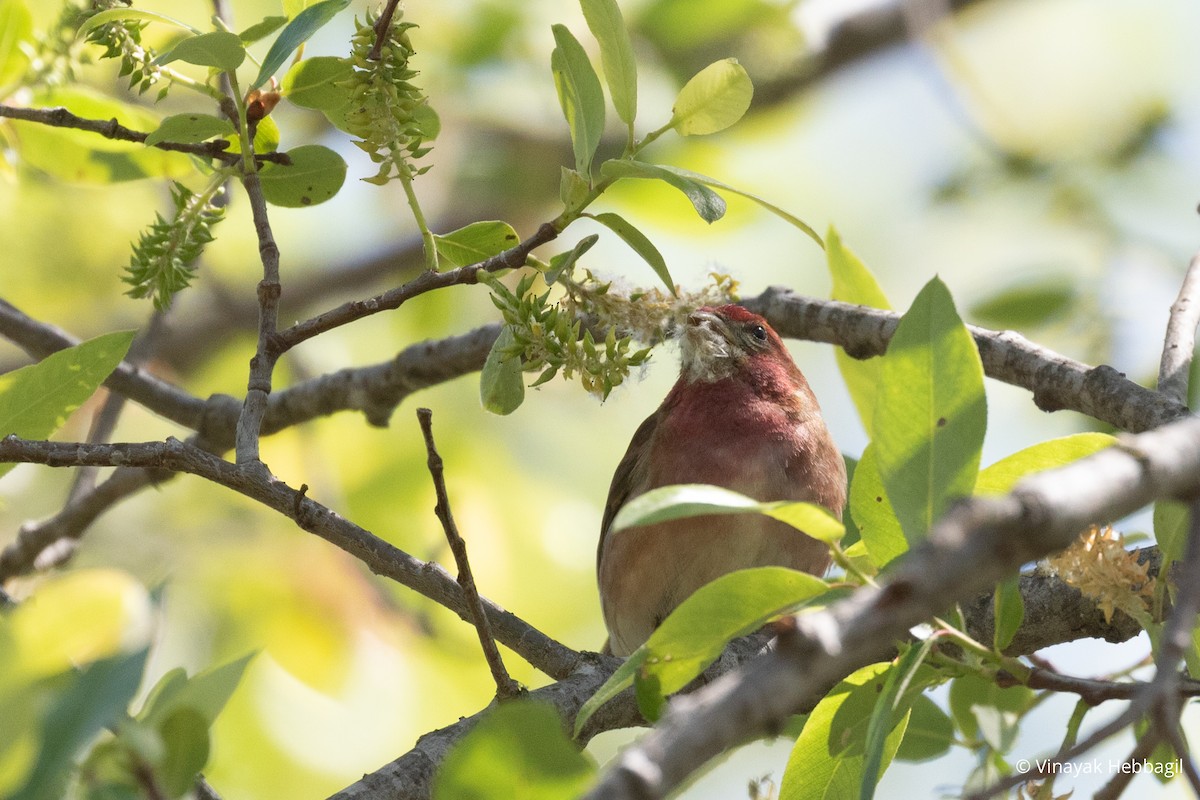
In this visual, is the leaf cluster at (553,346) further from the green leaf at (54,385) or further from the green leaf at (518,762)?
the green leaf at (518,762)

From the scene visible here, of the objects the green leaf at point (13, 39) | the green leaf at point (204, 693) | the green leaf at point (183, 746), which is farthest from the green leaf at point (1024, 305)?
the green leaf at point (183, 746)

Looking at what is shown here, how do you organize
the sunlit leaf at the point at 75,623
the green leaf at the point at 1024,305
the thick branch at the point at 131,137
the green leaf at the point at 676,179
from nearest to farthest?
the sunlit leaf at the point at 75,623 < the green leaf at the point at 676,179 < the thick branch at the point at 131,137 < the green leaf at the point at 1024,305

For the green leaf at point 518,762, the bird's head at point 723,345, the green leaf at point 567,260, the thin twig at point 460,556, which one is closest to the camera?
the green leaf at point 518,762

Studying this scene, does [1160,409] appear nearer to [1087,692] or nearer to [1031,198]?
[1087,692]

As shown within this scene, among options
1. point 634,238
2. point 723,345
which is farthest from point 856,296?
point 634,238

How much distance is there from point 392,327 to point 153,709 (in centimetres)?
614

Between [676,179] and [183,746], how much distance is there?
1.55 meters

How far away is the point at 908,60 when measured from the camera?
347 inches

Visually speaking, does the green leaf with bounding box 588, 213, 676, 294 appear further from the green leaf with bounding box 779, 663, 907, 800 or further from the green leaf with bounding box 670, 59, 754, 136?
the green leaf with bounding box 779, 663, 907, 800

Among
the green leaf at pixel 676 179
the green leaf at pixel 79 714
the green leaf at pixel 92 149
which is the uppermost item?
the green leaf at pixel 92 149

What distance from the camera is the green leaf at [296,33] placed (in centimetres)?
285

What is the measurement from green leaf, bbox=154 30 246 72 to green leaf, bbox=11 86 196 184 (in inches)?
39.2

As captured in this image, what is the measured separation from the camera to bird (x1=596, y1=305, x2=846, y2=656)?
4895mm

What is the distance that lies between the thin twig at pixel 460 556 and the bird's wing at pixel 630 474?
2486mm
